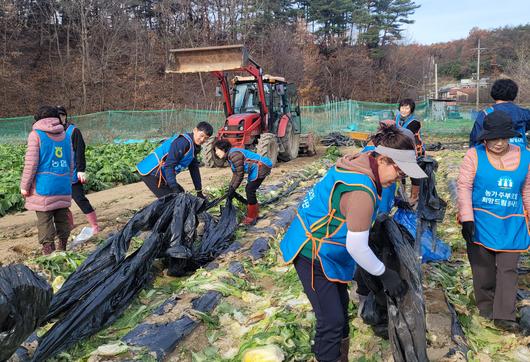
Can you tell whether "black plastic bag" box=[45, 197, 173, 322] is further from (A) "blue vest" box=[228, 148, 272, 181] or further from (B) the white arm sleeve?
(B) the white arm sleeve

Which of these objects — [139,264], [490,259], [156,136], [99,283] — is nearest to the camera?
[490,259]

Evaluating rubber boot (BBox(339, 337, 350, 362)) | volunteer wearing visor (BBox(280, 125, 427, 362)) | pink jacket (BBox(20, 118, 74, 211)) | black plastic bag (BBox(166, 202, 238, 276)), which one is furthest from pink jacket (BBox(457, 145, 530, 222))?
pink jacket (BBox(20, 118, 74, 211))

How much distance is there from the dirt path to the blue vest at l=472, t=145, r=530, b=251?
17.1 feet

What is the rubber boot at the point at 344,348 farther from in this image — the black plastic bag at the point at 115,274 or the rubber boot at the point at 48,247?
the rubber boot at the point at 48,247

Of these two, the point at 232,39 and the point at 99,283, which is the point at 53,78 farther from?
the point at 99,283

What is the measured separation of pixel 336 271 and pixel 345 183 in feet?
1.95

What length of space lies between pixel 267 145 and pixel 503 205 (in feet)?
30.2

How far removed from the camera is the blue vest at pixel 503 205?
342 cm

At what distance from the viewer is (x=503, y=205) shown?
3463 mm

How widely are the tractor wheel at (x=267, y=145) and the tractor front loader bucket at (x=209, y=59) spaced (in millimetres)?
2498

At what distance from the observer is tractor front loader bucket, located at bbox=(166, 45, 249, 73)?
10.3 meters

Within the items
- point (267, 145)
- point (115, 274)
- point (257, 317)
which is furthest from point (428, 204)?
point (267, 145)

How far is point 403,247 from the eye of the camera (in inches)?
113

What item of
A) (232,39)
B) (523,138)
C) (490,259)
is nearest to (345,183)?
(490,259)
